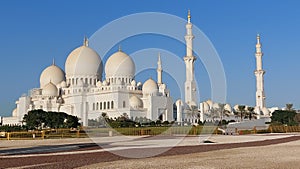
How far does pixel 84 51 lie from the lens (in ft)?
264

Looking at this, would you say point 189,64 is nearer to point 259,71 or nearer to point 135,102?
point 135,102

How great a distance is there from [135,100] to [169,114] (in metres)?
6.90

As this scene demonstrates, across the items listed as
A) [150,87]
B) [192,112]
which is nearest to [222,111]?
[192,112]

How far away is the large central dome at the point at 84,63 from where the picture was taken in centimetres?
7975

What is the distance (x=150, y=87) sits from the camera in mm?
75375

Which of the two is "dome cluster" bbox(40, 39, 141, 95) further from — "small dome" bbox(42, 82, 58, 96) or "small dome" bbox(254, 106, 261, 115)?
"small dome" bbox(254, 106, 261, 115)

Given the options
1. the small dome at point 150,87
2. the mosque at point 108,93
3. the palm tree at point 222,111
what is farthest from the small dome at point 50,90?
the palm tree at point 222,111

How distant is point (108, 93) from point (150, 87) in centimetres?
749

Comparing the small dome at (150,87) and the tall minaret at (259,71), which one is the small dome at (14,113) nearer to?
the small dome at (150,87)

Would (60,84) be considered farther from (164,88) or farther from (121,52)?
(164,88)

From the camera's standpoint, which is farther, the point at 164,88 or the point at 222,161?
the point at 164,88

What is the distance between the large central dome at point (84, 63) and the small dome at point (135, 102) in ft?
39.0

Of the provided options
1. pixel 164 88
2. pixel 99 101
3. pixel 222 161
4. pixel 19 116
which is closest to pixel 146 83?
pixel 164 88

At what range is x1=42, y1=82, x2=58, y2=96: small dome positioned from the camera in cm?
8100
